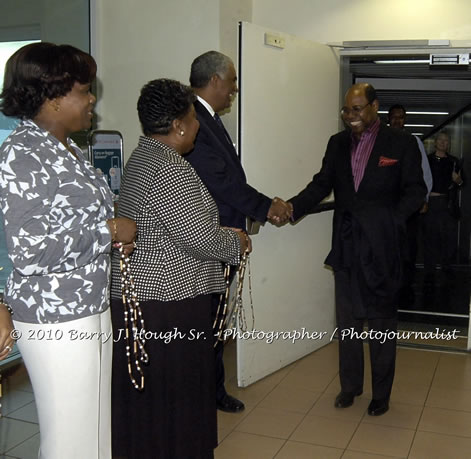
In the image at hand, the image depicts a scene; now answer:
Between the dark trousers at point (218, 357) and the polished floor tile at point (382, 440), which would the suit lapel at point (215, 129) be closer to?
the dark trousers at point (218, 357)

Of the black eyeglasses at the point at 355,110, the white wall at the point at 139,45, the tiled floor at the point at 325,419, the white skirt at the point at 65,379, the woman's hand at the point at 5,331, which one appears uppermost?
the white wall at the point at 139,45

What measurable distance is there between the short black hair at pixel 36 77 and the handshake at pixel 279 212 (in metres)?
1.67

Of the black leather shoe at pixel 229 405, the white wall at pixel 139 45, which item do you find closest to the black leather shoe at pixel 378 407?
the black leather shoe at pixel 229 405

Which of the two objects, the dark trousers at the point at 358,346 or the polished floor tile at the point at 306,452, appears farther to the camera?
the dark trousers at the point at 358,346

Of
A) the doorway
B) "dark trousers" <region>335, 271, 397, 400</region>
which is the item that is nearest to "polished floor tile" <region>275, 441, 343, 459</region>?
"dark trousers" <region>335, 271, 397, 400</region>

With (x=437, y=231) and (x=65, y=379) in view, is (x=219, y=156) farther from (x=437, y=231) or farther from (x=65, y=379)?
(x=437, y=231)

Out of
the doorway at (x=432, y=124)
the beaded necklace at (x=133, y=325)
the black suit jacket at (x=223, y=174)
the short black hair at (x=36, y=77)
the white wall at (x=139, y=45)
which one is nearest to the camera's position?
the short black hair at (x=36, y=77)

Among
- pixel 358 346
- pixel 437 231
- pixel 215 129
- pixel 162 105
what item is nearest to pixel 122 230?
pixel 162 105

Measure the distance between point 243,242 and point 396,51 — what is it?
236 cm

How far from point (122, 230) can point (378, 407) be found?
2.03 m

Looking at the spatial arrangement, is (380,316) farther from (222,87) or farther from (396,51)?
(396,51)

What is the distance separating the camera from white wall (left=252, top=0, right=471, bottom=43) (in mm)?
4141

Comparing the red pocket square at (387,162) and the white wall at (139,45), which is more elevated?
the white wall at (139,45)

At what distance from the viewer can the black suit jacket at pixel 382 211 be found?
125 inches
